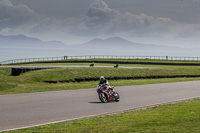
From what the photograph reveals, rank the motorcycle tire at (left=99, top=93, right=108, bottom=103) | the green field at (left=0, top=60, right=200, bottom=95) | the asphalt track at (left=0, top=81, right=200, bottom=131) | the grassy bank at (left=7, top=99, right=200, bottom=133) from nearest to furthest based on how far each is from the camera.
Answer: the grassy bank at (left=7, top=99, right=200, bottom=133), the asphalt track at (left=0, top=81, right=200, bottom=131), the motorcycle tire at (left=99, top=93, right=108, bottom=103), the green field at (left=0, top=60, right=200, bottom=95)

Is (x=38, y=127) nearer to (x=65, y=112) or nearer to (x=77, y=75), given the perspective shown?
(x=65, y=112)

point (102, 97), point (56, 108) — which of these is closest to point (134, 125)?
point (56, 108)

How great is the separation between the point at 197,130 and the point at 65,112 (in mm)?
6570

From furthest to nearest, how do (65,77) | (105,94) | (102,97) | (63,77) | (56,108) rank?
(65,77), (63,77), (105,94), (102,97), (56,108)

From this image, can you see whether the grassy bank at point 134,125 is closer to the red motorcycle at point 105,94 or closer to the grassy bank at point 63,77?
the red motorcycle at point 105,94

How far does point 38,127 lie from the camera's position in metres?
11.0

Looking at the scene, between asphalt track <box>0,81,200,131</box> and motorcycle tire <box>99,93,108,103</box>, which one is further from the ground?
motorcycle tire <box>99,93,108,103</box>

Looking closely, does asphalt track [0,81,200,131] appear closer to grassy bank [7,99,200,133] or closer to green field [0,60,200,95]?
grassy bank [7,99,200,133]

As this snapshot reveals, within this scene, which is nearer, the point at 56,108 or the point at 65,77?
the point at 56,108

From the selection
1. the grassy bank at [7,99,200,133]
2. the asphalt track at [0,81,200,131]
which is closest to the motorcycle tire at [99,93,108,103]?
the asphalt track at [0,81,200,131]

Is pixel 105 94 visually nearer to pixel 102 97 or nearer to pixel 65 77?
pixel 102 97

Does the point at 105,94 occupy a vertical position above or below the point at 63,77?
below

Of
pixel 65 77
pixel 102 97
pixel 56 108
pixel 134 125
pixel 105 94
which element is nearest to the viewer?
pixel 134 125

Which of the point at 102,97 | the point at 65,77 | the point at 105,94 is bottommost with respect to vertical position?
the point at 102,97
